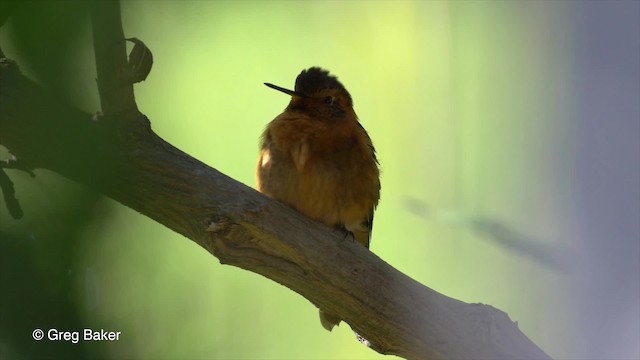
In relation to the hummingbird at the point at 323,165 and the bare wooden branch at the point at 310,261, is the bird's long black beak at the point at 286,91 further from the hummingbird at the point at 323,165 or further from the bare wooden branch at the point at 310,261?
the bare wooden branch at the point at 310,261

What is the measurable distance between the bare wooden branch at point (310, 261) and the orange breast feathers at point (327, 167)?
1.28 feet

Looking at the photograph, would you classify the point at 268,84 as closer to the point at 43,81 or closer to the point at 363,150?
the point at 363,150

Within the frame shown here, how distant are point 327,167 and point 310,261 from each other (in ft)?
2.08

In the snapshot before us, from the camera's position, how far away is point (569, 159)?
946mm

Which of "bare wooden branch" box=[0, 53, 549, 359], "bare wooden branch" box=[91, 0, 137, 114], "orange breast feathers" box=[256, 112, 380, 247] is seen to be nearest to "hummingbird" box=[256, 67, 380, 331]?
"orange breast feathers" box=[256, 112, 380, 247]

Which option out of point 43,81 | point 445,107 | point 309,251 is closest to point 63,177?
point 43,81

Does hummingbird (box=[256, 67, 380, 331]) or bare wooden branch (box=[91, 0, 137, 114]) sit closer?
bare wooden branch (box=[91, 0, 137, 114])

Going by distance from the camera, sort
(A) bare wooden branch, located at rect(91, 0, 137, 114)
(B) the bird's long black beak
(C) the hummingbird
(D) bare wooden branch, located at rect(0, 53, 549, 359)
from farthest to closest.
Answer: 1. (C) the hummingbird
2. (B) the bird's long black beak
3. (D) bare wooden branch, located at rect(0, 53, 549, 359)
4. (A) bare wooden branch, located at rect(91, 0, 137, 114)

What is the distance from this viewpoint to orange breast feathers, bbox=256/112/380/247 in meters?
2.05

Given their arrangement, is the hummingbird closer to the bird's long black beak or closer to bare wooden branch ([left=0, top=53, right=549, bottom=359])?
the bird's long black beak

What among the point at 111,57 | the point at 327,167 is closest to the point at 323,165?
the point at 327,167

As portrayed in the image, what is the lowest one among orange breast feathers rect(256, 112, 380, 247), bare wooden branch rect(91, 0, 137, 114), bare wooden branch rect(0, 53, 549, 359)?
bare wooden branch rect(91, 0, 137, 114)

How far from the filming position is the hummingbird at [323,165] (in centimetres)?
203

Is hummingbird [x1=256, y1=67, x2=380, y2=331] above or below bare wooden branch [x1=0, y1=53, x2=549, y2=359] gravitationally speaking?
above
